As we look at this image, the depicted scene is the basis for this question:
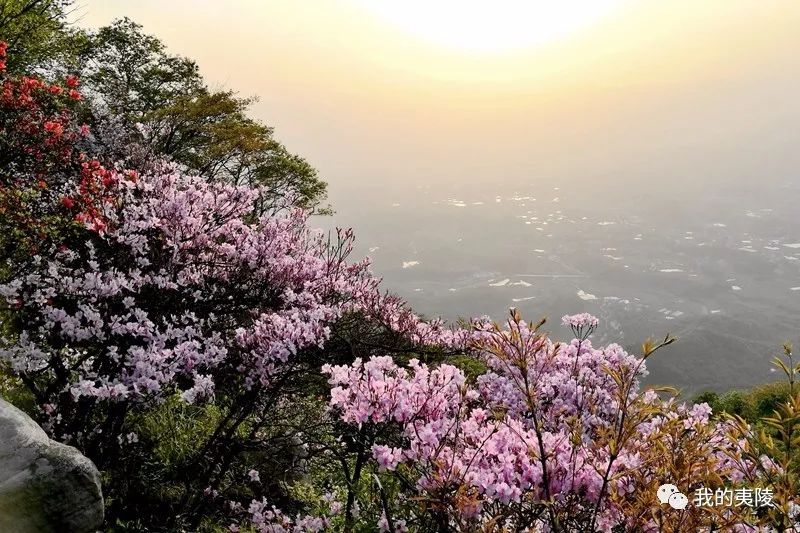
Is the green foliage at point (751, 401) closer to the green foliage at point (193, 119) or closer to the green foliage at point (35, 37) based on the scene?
the green foliage at point (193, 119)

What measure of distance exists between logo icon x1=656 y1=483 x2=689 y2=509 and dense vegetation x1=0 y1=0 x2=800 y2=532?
46 mm

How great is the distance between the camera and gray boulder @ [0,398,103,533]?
4988mm

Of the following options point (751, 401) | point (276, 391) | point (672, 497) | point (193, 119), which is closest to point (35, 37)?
point (193, 119)

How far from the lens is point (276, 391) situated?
7.88 meters

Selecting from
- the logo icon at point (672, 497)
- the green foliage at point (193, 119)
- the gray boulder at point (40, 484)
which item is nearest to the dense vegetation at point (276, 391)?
the logo icon at point (672, 497)

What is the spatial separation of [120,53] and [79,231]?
82.1 ft

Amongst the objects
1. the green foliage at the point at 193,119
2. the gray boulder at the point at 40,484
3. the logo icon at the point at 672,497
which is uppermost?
the green foliage at the point at 193,119

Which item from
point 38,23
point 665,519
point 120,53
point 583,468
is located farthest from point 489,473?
point 120,53

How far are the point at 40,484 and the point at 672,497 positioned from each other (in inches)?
240

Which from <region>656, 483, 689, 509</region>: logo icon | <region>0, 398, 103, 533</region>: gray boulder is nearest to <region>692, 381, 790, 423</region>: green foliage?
<region>656, 483, 689, 509</region>: logo icon

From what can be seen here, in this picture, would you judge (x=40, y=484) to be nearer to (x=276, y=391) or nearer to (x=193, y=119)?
(x=276, y=391)

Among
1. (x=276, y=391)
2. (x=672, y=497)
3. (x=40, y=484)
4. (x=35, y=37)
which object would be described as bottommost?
(x=276, y=391)

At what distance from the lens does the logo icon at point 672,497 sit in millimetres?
2627

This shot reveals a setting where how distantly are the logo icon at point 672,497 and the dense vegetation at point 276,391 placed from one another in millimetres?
46
